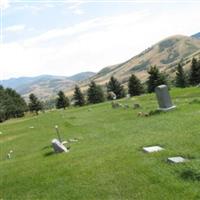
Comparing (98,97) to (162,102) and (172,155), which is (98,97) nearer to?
(162,102)

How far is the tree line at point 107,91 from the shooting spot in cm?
10581

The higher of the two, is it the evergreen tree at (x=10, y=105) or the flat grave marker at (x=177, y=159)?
the evergreen tree at (x=10, y=105)

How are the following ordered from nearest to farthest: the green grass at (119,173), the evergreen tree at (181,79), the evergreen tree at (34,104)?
the green grass at (119,173), the evergreen tree at (181,79), the evergreen tree at (34,104)

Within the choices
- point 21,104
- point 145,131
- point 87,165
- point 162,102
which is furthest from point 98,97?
point 87,165

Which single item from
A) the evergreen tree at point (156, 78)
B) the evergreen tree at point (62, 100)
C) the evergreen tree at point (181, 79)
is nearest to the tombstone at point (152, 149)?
the evergreen tree at point (156, 78)

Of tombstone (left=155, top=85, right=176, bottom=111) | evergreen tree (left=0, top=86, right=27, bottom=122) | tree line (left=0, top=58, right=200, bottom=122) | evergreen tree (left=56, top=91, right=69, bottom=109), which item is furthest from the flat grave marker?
evergreen tree (left=0, top=86, right=27, bottom=122)

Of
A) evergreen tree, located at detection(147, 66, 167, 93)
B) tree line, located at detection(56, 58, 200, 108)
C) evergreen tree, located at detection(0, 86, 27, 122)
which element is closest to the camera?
evergreen tree, located at detection(147, 66, 167, 93)

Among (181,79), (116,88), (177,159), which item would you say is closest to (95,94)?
(116,88)

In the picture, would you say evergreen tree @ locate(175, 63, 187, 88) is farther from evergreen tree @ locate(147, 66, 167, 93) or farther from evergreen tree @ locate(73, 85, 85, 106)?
evergreen tree @ locate(73, 85, 85, 106)

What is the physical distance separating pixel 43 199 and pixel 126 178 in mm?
3544

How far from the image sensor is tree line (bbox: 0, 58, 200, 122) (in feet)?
347

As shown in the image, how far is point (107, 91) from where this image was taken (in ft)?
399

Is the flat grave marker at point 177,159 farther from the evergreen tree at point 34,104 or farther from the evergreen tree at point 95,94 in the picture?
the evergreen tree at point 34,104

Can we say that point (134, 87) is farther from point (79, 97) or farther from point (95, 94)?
point (79, 97)
